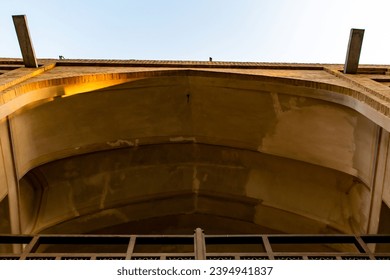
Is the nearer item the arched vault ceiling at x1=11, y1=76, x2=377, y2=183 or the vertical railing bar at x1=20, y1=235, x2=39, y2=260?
the vertical railing bar at x1=20, y1=235, x2=39, y2=260

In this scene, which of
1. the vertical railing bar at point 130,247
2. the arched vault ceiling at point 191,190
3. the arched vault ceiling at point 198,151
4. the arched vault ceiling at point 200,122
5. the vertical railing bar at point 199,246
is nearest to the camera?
the vertical railing bar at point 199,246

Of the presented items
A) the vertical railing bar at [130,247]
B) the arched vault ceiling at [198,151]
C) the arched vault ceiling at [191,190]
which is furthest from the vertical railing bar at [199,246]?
the arched vault ceiling at [191,190]

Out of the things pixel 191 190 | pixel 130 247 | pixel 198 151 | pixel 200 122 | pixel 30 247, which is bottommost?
pixel 130 247

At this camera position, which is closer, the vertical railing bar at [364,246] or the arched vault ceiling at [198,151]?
the vertical railing bar at [364,246]

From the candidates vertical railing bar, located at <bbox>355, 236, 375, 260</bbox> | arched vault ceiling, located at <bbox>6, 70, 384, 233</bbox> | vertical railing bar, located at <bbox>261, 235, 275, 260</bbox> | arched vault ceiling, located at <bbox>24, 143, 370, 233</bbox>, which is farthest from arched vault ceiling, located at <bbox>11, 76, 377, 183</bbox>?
vertical railing bar, located at <bbox>261, 235, 275, 260</bbox>

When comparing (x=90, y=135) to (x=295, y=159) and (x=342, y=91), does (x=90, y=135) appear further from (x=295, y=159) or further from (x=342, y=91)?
(x=342, y=91)

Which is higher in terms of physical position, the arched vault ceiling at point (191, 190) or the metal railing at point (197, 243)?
the arched vault ceiling at point (191, 190)

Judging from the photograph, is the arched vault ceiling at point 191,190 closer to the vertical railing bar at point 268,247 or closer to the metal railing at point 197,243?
the metal railing at point 197,243

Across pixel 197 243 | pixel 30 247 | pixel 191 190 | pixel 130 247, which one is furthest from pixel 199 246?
pixel 191 190

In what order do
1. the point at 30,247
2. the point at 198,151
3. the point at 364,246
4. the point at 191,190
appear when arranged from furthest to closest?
the point at 191,190
the point at 198,151
the point at 364,246
the point at 30,247

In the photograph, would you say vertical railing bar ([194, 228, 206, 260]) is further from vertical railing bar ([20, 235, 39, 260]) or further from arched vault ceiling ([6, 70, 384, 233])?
arched vault ceiling ([6, 70, 384, 233])

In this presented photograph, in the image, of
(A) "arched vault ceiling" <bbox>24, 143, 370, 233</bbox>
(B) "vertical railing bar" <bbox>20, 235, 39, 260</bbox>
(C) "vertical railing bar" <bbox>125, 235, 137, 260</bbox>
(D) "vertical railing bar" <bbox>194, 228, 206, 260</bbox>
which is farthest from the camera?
(A) "arched vault ceiling" <bbox>24, 143, 370, 233</bbox>

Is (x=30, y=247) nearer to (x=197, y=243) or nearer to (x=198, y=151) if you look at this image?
(x=197, y=243)

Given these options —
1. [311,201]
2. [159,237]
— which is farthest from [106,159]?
[311,201]
